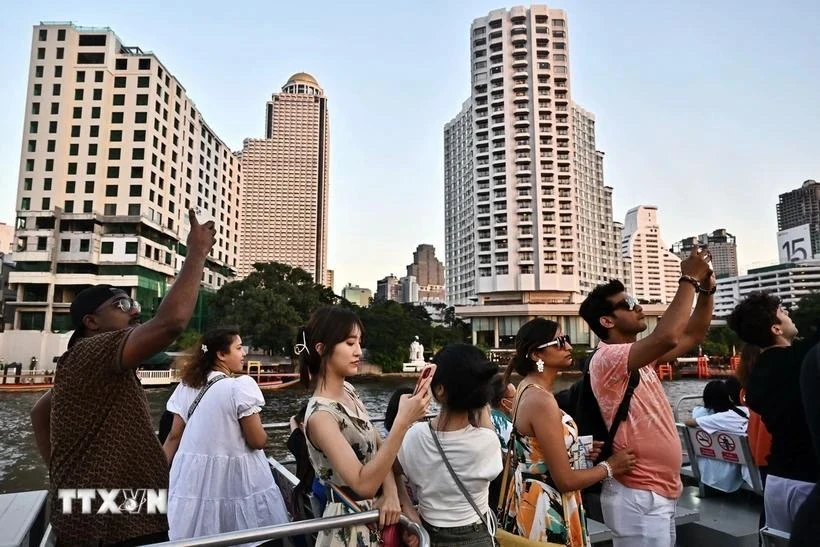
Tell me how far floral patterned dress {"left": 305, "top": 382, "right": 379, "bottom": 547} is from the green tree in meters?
31.6

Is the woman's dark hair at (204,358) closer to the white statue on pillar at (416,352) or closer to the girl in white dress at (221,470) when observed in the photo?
the girl in white dress at (221,470)

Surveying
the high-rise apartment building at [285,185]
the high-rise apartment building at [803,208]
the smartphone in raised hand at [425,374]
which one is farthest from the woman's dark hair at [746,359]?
the high-rise apartment building at [803,208]

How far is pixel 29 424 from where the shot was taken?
18.7 metres

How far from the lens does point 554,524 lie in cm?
204

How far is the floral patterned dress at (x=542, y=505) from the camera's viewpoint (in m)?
2.03

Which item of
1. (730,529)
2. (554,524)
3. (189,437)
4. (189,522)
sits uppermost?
(189,437)

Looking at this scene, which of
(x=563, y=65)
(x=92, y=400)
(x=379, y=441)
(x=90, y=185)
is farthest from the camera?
(x=563, y=65)

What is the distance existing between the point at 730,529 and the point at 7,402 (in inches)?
1220

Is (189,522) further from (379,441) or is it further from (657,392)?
(657,392)

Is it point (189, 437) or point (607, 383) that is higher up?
point (607, 383)

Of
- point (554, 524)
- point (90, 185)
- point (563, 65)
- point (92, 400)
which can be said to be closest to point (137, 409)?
point (92, 400)

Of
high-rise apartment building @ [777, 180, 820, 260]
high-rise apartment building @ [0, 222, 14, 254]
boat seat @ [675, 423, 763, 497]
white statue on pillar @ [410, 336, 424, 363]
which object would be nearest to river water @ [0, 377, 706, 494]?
boat seat @ [675, 423, 763, 497]

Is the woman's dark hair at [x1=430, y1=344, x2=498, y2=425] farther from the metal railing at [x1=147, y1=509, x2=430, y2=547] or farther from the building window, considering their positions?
the building window

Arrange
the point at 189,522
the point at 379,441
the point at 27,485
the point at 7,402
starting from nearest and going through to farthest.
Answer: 1. the point at 379,441
2. the point at 189,522
3. the point at 27,485
4. the point at 7,402
